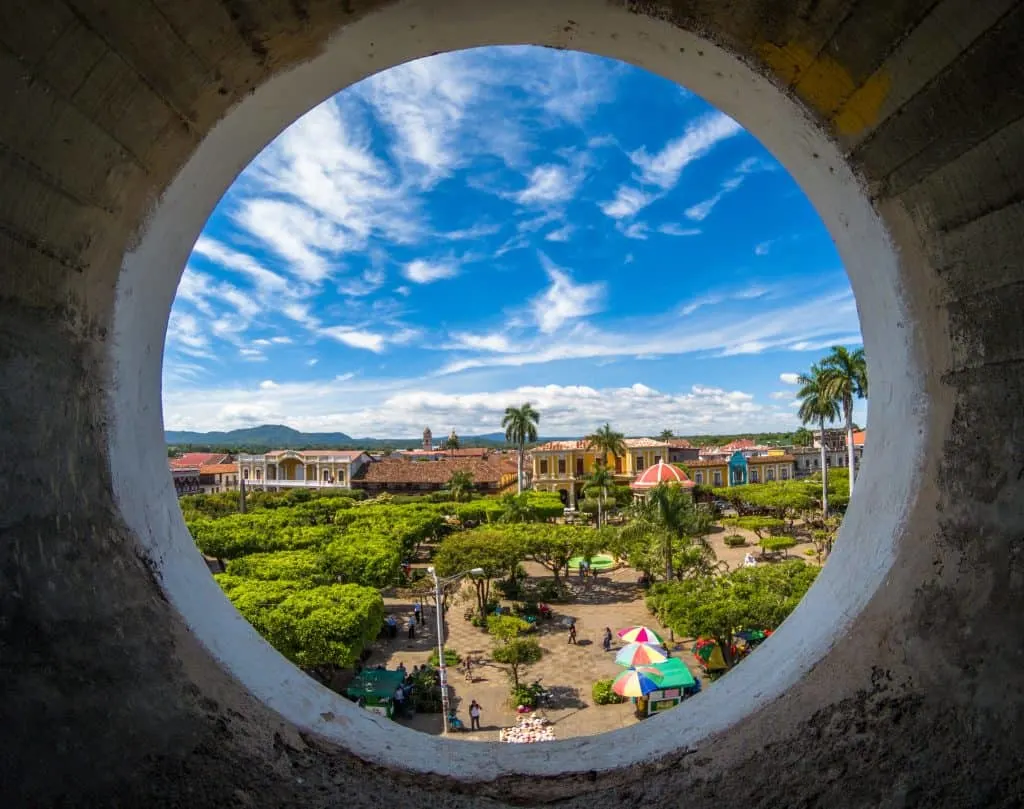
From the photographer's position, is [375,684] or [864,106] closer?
[864,106]

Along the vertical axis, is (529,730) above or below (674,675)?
below

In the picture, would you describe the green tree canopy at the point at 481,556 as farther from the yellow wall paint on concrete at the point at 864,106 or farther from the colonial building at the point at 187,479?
the colonial building at the point at 187,479

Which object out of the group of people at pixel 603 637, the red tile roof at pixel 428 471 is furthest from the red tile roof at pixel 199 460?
the group of people at pixel 603 637

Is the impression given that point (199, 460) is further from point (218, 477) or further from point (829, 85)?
point (829, 85)

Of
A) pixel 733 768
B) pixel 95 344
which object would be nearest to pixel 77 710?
pixel 95 344

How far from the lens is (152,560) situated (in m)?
1.91

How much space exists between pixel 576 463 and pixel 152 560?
49104mm

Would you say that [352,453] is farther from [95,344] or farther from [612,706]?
[95,344]

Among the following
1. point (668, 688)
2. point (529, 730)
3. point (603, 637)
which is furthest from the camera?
point (603, 637)

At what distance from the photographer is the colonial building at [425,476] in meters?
52.2

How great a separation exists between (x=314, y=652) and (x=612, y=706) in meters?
6.58

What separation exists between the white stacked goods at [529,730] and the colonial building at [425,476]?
38898mm

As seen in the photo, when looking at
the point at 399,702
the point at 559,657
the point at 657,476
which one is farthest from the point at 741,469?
the point at 399,702

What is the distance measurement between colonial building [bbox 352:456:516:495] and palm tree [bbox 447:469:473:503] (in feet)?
18.3
